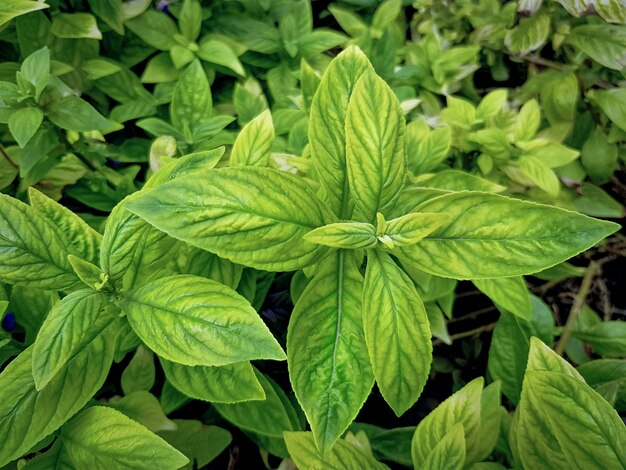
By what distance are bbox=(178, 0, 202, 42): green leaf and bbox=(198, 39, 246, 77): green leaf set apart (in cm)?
4

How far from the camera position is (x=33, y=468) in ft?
2.67

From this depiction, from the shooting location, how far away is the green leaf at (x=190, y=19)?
1381mm

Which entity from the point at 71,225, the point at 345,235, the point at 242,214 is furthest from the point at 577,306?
the point at 71,225

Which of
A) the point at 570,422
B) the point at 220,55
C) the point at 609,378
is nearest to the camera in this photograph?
the point at 570,422

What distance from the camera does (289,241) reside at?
691 millimetres

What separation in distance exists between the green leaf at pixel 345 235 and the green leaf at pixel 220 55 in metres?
0.78

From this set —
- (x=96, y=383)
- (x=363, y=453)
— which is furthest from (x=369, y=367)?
(x=96, y=383)

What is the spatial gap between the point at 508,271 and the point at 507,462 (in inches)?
24.3

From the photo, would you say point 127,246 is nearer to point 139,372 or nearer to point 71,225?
point 71,225

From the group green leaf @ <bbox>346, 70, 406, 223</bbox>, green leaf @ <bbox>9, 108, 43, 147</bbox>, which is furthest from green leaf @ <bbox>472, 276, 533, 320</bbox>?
green leaf @ <bbox>9, 108, 43, 147</bbox>

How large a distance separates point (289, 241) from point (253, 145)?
10.7 inches

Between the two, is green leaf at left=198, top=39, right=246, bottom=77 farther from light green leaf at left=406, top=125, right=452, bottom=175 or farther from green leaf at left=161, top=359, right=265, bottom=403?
green leaf at left=161, top=359, right=265, bottom=403

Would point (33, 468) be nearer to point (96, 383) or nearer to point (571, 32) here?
point (96, 383)

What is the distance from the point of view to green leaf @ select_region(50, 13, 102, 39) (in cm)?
127
